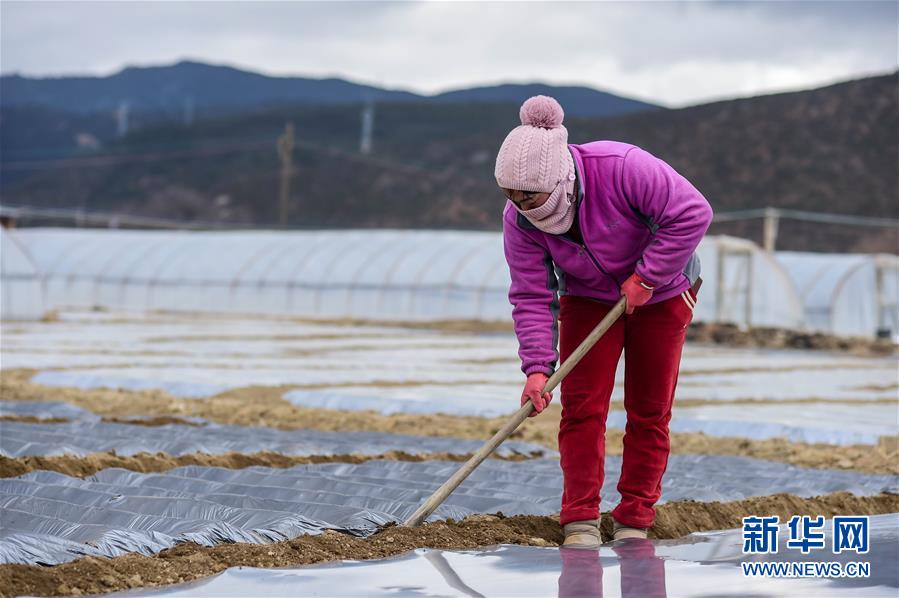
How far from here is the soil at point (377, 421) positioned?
6.77m

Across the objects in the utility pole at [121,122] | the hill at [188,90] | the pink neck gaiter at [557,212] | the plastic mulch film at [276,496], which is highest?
the hill at [188,90]

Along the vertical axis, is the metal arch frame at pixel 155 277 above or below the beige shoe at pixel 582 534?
below

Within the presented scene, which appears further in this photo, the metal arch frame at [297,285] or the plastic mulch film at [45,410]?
the metal arch frame at [297,285]

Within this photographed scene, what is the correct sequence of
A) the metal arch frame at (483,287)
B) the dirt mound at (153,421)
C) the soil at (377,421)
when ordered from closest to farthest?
1. the soil at (377,421)
2. the dirt mound at (153,421)
3. the metal arch frame at (483,287)

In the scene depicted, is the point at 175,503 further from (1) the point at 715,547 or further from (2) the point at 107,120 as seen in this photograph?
(2) the point at 107,120

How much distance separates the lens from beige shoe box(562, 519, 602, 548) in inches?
160

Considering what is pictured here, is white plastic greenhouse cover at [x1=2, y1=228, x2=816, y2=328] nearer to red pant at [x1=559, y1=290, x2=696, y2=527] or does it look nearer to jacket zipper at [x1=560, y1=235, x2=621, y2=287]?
red pant at [x1=559, y1=290, x2=696, y2=527]

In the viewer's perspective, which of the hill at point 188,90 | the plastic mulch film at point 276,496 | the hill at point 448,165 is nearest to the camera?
the plastic mulch film at point 276,496

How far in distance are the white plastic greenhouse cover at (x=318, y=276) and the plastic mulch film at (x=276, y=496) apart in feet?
46.9

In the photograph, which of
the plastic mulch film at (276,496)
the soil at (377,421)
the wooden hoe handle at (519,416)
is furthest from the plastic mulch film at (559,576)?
the soil at (377,421)

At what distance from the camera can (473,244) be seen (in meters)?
22.3

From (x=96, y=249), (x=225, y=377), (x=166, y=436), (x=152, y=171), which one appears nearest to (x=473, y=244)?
(x=96, y=249)

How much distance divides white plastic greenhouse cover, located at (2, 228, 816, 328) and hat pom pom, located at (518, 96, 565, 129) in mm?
15918

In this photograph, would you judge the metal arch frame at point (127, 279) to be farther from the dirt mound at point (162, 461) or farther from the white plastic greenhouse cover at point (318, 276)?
the dirt mound at point (162, 461)
